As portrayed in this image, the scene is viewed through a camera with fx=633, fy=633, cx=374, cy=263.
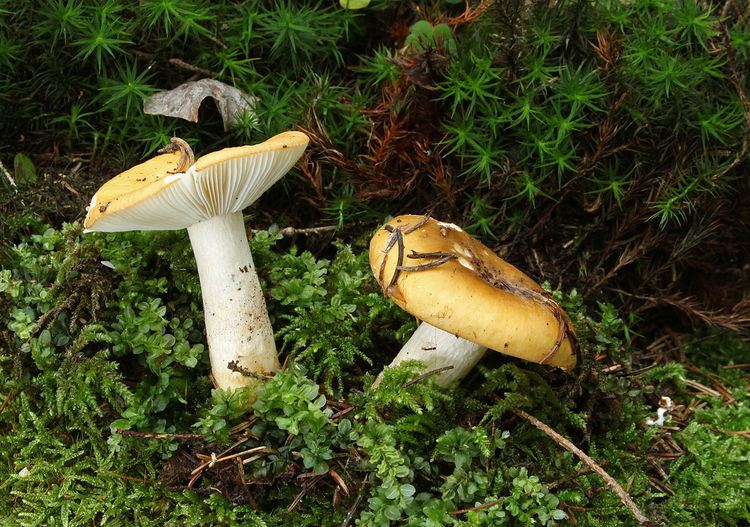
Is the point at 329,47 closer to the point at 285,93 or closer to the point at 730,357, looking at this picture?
the point at 285,93

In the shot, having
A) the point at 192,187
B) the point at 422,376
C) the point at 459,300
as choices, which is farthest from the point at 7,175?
the point at 459,300

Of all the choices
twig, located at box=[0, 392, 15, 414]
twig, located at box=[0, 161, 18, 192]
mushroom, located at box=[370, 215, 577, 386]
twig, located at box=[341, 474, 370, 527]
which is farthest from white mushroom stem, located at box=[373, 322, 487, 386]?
twig, located at box=[0, 161, 18, 192]

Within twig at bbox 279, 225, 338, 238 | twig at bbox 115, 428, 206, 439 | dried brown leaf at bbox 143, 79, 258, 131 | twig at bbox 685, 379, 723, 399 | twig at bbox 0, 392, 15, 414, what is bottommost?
twig at bbox 685, 379, 723, 399

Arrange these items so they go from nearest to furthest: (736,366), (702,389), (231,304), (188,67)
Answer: (231,304) < (188,67) < (702,389) < (736,366)

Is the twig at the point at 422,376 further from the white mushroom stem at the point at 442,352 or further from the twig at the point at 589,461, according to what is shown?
the twig at the point at 589,461

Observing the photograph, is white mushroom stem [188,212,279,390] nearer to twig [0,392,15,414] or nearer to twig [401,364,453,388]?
twig [401,364,453,388]

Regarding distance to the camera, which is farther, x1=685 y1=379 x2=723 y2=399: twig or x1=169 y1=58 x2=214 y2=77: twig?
x1=685 y1=379 x2=723 y2=399: twig

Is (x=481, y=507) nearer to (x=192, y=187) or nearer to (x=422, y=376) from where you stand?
(x=422, y=376)
